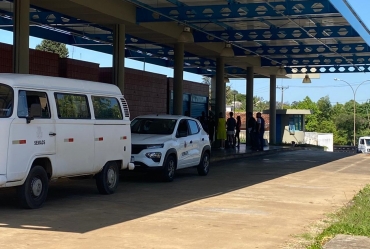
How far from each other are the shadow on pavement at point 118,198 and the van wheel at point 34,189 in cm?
18

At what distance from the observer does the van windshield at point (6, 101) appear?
10703 millimetres

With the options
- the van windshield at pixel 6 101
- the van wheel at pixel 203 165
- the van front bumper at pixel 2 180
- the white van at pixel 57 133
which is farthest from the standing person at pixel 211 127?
the van front bumper at pixel 2 180

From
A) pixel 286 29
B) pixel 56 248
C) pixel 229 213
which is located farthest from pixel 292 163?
pixel 56 248

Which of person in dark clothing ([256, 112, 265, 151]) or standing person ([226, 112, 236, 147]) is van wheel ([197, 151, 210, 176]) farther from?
standing person ([226, 112, 236, 147])

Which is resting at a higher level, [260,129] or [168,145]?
[260,129]

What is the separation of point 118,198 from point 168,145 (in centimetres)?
355

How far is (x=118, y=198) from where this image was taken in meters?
13.5

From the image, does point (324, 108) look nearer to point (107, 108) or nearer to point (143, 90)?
point (143, 90)

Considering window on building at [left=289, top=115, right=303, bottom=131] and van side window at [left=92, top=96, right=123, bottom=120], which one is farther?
window on building at [left=289, top=115, right=303, bottom=131]

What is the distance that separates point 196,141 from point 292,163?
8.37 meters

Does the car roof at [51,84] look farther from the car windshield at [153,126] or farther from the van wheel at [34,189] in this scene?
the car windshield at [153,126]

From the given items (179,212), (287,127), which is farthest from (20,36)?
(287,127)

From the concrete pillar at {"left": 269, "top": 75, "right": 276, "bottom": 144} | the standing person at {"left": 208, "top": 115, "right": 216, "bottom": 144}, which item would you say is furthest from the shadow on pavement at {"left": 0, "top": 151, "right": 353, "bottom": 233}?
the concrete pillar at {"left": 269, "top": 75, "right": 276, "bottom": 144}

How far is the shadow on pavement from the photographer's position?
10.3 m
